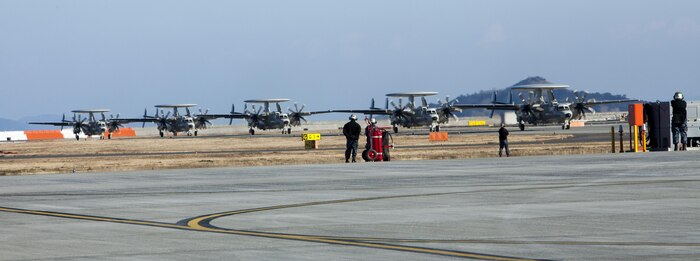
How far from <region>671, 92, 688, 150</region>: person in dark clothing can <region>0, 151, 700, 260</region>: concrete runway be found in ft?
29.1

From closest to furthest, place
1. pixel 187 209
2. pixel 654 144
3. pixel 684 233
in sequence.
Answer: pixel 684 233 < pixel 187 209 < pixel 654 144

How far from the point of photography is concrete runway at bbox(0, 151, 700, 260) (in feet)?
40.7

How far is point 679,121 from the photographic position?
38.5 meters

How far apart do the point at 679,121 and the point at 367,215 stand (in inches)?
945

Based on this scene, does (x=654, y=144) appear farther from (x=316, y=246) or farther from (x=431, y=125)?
(x=431, y=125)

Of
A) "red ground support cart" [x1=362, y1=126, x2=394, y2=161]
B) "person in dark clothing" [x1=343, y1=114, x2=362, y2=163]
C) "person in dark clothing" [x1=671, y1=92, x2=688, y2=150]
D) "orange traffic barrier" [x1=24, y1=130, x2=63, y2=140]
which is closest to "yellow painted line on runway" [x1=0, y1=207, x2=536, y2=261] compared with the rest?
"red ground support cart" [x1=362, y1=126, x2=394, y2=161]

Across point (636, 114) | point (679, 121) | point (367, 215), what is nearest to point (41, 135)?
point (636, 114)

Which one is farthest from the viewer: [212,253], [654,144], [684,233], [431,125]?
[431,125]

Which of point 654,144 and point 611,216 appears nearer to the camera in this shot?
point 611,216

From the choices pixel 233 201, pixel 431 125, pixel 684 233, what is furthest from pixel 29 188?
pixel 431 125

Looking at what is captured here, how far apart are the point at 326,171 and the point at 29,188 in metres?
8.46

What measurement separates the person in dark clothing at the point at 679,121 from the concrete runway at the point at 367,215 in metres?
8.86

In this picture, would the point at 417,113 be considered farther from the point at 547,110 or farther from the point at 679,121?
the point at 679,121

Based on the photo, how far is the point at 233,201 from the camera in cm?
2052
